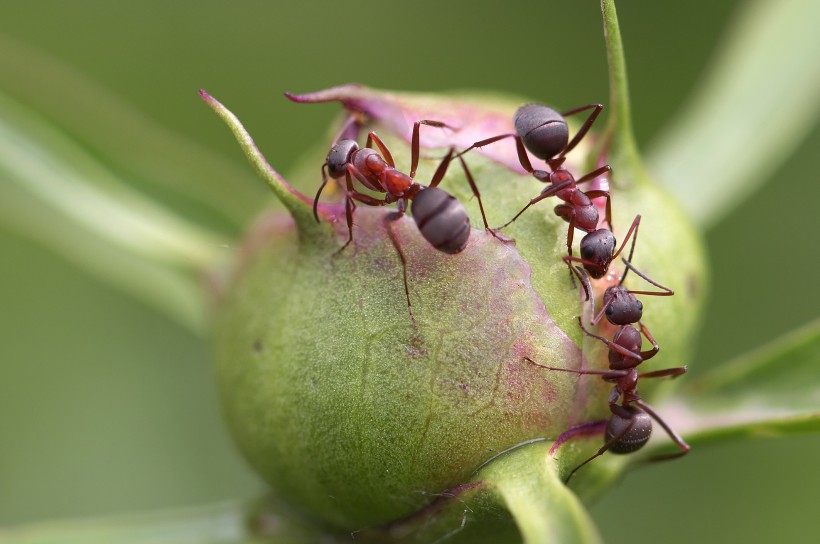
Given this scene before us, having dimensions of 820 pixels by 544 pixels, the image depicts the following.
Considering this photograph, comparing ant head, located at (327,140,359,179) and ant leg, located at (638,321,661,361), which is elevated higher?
ant head, located at (327,140,359,179)

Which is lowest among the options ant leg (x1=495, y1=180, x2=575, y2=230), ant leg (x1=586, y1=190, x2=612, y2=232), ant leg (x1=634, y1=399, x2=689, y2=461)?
ant leg (x1=634, y1=399, x2=689, y2=461)

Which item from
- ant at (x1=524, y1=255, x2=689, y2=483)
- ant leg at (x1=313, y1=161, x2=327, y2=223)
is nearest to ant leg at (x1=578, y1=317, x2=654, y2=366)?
ant at (x1=524, y1=255, x2=689, y2=483)

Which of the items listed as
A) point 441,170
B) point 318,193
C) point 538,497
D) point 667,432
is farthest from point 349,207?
point 667,432

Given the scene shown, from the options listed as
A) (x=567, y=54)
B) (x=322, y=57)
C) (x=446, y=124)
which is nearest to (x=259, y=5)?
(x=322, y=57)

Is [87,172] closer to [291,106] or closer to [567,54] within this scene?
[291,106]

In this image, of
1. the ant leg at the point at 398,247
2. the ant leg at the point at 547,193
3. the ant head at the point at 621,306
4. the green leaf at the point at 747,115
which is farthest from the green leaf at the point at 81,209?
the green leaf at the point at 747,115

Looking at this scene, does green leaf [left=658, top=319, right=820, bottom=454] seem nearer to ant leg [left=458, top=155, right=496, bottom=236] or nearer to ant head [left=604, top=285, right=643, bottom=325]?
ant head [left=604, top=285, right=643, bottom=325]

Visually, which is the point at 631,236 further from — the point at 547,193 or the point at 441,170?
the point at 441,170

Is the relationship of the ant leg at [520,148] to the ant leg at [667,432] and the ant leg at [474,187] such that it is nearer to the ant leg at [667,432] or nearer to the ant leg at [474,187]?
the ant leg at [474,187]
